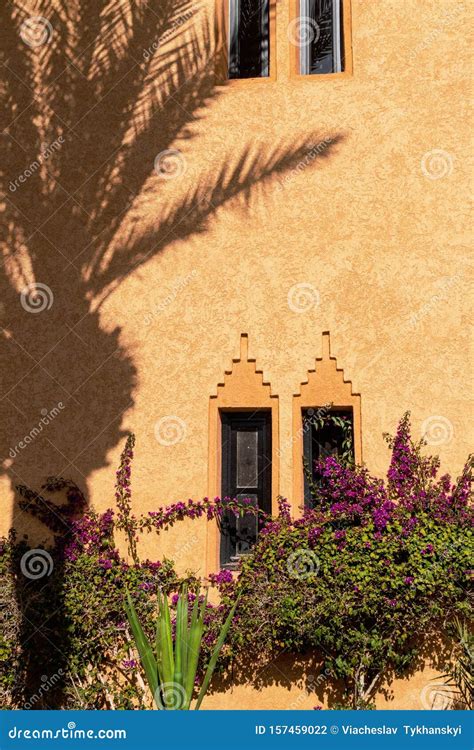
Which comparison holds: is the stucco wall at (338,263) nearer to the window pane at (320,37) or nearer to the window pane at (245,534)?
the window pane at (320,37)

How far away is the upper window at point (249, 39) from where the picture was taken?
11.0m

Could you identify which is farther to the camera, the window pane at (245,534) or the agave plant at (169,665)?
the window pane at (245,534)

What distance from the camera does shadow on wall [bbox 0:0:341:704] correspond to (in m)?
10.1

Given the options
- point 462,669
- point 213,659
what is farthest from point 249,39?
point 462,669

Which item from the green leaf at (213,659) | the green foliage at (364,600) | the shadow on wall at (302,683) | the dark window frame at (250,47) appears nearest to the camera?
the green leaf at (213,659)

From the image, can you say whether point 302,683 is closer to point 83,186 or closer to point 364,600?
point 364,600

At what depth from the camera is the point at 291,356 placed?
32.6 feet

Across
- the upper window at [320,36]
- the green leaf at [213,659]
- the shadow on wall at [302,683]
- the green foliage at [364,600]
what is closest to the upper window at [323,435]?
the green foliage at [364,600]

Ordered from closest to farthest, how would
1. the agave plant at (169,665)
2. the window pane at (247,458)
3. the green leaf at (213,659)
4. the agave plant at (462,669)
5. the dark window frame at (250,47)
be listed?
the agave plant at (169,665) → the green leaf at (213,659) → the agave plant at (462,669) → the window pane at (247,458) → the dark window frame at (250,47)

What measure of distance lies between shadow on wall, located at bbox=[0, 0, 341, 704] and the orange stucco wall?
0.04 metres

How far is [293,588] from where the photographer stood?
354 inches

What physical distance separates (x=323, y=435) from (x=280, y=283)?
1831 mm

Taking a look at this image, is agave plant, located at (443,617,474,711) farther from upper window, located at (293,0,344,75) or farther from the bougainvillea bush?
upper window, located at (293,0,344,75)

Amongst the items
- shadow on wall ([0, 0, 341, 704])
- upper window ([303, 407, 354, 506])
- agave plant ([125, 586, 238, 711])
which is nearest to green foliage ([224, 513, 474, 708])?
upper window ([303, 407, 354, 506])
